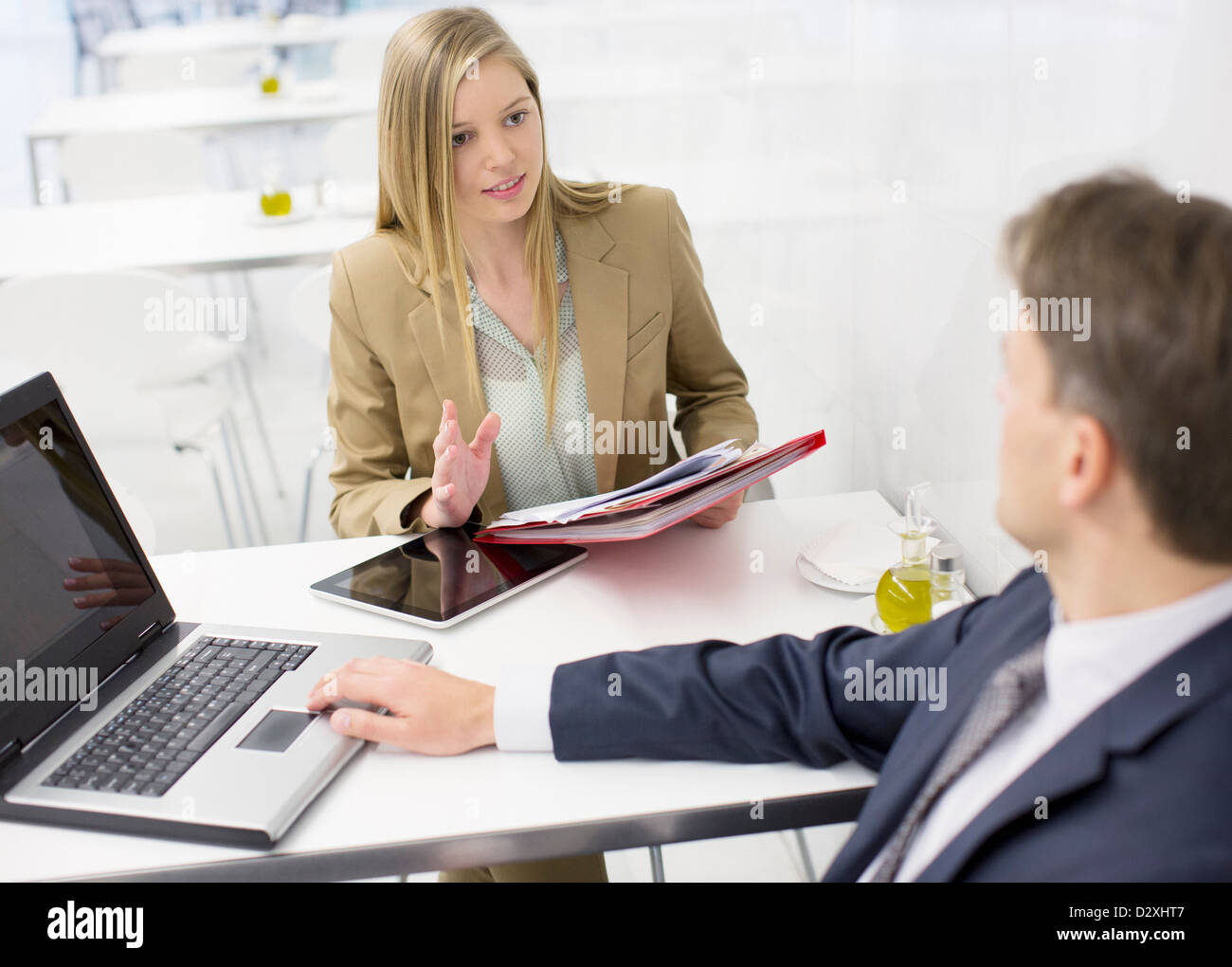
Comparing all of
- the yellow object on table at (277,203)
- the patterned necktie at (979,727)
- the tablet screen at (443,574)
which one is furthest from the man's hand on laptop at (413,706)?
the yellow object on table at (277,203)

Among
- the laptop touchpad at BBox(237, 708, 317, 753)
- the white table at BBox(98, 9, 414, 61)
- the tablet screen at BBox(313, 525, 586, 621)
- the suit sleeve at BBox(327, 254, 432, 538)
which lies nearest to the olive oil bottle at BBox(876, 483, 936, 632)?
the tablet screen at BBox(313, 525, 586, 621)

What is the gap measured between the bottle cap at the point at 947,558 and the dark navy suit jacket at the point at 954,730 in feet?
0.65

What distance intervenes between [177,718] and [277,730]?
0.36 ft

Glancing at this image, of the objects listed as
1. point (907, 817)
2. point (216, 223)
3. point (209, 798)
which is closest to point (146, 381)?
point (216, 223)

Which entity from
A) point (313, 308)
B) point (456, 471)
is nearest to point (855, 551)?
point (456, 471)

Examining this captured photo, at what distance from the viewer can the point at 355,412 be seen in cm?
181

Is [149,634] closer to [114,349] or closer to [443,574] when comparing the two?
[443,574]

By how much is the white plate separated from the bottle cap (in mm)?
84

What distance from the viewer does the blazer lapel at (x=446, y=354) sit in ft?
5.74

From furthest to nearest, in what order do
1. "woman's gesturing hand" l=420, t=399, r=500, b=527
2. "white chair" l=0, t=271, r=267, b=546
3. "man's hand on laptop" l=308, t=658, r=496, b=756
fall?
1. "white chair" l=0, t=271, r=267, b=546
2. "woman's gesturing hand" l=420, t=399, r=500, b=527
3. "man's hand on laptop" l=308, t=658, r=496, b=756

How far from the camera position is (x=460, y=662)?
125cm

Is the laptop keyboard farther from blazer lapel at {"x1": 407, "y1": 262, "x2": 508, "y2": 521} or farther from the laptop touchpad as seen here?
blazer lapel at {"x1": 407, "y1": 262, "x2": 508, "y2": 521}

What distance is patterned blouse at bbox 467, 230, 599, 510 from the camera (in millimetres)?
1818

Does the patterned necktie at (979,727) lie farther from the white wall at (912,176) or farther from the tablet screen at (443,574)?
the tablet screen at (443,574)
